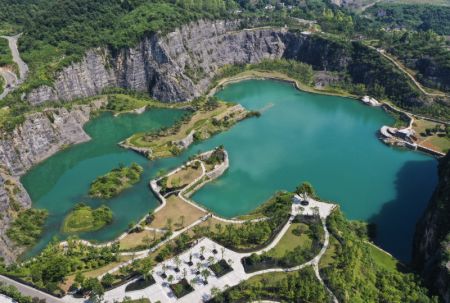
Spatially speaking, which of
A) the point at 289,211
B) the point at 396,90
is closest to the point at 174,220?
the point at 289,211

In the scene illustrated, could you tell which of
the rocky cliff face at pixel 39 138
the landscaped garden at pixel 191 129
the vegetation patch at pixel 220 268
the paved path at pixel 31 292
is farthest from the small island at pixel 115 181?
the vegetation patch at pixel 220 268

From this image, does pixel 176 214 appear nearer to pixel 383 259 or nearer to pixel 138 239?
pixel 138 239

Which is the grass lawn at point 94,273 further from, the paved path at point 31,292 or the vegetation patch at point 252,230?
the vegetation patch at point 252,230

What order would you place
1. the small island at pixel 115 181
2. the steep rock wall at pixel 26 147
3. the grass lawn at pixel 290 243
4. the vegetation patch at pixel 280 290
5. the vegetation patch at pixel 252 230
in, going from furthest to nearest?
the small island at pixel 115 181 → the steep rock wall at pixel 26 147 → the vegetation patch at pixel 252 230 → the grass lawn at pixel 290 243 → the vegetation patch at pixel 280 290

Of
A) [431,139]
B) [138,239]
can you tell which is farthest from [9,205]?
[431,139]

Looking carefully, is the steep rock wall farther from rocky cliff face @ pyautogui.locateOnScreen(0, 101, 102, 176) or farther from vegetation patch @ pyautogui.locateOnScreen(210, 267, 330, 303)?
vegetation patch @ pyautogui.locateOnScreen(210, 267, 330, 303)

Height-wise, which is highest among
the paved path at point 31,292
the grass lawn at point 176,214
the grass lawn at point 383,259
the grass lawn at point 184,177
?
the paved path at point 31,292
